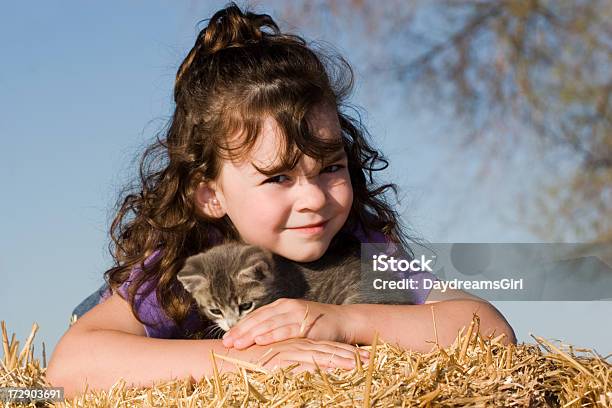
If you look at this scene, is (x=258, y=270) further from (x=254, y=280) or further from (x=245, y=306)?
(x=245, y=306)

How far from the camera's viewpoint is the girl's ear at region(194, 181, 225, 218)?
9.43 feet

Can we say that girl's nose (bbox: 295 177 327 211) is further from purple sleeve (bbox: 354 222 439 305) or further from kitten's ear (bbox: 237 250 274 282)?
purple sleeve (bbox: 354 222 439 305)

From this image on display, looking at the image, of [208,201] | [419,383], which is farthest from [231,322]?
[419,383]

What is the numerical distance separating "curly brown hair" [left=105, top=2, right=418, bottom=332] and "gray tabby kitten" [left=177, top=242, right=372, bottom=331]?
134 millimetres

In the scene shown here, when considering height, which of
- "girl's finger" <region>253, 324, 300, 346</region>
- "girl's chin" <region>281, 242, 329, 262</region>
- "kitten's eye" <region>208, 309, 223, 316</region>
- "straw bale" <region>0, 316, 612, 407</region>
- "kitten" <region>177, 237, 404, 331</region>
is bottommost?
"straw bale" <region>0, 316, 612, 407</region>

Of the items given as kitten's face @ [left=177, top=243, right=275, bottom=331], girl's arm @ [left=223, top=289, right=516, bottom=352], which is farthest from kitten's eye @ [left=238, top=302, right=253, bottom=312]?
girl's arm @ [left=223, top=289, right=516, bottom=352]

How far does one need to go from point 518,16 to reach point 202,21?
1.72 metres

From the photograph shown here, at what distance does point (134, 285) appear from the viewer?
275cm

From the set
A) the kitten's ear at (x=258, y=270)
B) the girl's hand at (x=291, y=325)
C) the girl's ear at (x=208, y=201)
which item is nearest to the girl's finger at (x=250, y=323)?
the girl's hand at (x=291, y=325)

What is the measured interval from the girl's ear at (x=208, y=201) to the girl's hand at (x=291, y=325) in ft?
2.48

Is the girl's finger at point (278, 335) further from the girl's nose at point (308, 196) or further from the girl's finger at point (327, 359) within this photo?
the girl's nose at point (308, 196)

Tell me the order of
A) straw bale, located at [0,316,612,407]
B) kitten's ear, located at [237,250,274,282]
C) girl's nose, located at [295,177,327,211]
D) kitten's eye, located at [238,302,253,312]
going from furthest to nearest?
1. kitten's eye, located at [238,302,253,312]
2. kitten's ear, located at [237,250,274,282]
3. girl's nose, located at [295,177,327,211]
4. straw bale, located at [0,316,612,407]

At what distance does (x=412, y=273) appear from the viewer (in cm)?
293

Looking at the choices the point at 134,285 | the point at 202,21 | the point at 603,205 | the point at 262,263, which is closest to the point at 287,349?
the point at 262,263
